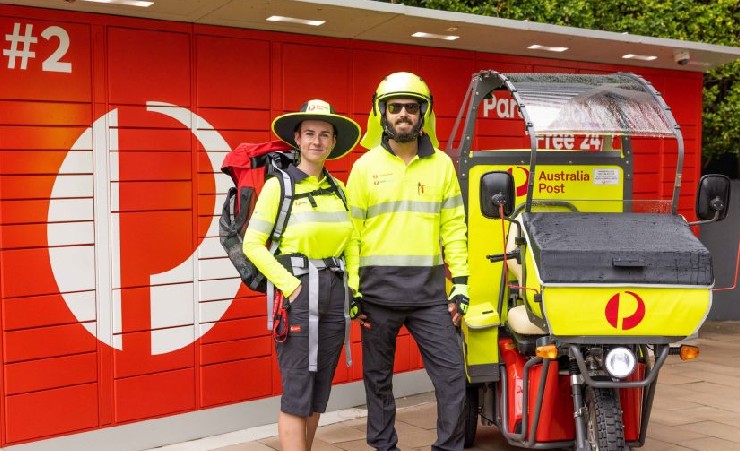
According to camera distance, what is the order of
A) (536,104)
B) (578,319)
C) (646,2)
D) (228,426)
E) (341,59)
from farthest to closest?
(646,2) < (341,59) < (228,426) < (536,104) < (578,319)

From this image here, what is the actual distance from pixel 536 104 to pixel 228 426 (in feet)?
9.82

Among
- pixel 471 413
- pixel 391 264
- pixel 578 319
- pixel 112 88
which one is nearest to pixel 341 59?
pixel 112 88

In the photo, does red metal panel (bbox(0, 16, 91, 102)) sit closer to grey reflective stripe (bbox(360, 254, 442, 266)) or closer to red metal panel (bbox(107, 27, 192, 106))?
red metal panel (bbox(107, 27, 192, 106))

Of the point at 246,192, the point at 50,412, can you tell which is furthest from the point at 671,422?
the point at 50,412

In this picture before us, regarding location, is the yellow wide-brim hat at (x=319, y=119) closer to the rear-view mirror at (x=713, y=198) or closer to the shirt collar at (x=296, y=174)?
the shirt collar at (x=296, y=174)

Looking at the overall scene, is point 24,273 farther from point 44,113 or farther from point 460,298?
point 460,298

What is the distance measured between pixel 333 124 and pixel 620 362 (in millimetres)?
1828

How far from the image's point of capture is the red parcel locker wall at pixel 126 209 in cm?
521

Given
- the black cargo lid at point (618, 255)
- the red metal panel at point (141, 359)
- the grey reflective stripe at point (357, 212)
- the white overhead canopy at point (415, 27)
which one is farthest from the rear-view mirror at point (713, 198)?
the red metal panel at point (141, 359)

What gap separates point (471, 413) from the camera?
18.7ft

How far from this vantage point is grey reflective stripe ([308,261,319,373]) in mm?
4414

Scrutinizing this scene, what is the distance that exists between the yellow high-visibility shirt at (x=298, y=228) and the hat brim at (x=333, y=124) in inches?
9.7

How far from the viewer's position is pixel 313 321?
4.41 metres

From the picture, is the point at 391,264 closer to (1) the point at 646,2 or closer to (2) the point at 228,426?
(2) the point at 228,426
